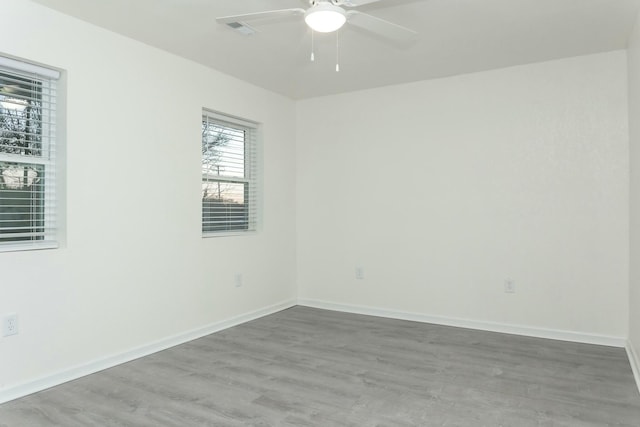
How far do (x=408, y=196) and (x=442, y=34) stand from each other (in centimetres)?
165

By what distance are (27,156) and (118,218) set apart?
2.24 ft

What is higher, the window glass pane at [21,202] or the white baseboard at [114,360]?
the window glass pane at [21,202]

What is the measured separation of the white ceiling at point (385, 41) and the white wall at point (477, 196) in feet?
1.09

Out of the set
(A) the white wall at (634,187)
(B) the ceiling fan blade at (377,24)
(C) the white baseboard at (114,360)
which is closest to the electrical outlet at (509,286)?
(A) the white wall at (634,187)

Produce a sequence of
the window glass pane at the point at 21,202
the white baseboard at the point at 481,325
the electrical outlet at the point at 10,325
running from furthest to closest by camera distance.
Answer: the white baseboard at the point at 481,325
the window glass pane at the point at 21,202
the electrical outlet at the point at 10,325

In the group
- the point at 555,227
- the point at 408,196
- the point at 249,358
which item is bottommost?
the point at 249,358

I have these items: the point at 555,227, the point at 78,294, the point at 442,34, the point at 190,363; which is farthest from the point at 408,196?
the point at 78,294

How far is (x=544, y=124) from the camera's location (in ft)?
12.2

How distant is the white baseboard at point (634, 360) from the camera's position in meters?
2.75

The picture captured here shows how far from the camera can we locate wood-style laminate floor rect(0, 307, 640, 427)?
7.49 feet

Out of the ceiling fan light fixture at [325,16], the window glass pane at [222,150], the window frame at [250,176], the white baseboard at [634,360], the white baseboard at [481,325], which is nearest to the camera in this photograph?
the ceiling fan light fixture at [325,16]

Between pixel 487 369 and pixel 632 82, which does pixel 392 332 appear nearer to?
pixel 487 369

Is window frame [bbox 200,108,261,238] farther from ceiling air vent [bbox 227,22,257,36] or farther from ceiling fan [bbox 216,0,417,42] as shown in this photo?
ceiling fan [bbox 216,0,417,42]

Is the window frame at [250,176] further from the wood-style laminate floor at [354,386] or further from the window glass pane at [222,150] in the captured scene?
the wood-style laminate floor at [354,386]
